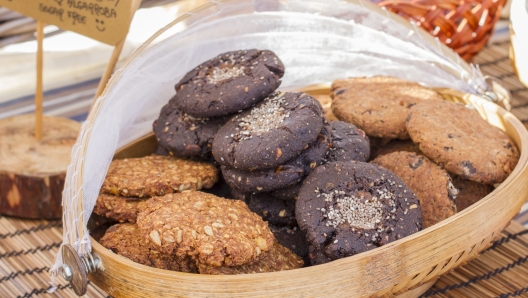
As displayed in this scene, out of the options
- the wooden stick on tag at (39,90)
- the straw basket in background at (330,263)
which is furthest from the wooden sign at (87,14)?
the straw basket in background at (330,263)

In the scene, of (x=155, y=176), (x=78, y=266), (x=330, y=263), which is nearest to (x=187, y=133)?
(x=155, y=176)

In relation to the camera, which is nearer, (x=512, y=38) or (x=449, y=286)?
(x=449, y=286)

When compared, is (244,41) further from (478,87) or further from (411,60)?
(478,87)

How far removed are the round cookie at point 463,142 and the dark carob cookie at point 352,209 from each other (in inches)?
8.9

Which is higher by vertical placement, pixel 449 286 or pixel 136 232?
pixel 136 232

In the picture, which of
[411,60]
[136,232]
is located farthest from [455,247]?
[411,60]

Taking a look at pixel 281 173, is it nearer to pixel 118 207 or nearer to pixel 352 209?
pixel 352 209

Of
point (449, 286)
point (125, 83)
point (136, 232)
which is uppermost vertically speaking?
point (125, 83)

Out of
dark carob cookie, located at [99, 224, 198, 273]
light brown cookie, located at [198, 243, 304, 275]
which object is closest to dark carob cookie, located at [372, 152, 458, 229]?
light brown cookie, located at [198, 243, 304, 275]

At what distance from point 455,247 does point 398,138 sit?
55 centimetres

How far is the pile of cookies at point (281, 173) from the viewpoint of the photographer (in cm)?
124

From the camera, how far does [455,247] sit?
1246mm

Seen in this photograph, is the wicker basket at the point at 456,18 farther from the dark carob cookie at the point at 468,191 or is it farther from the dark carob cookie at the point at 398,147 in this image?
the dark carob cookie at the point at 468,191

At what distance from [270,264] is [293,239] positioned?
165 millimetres
